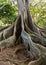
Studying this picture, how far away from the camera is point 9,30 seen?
737 cm

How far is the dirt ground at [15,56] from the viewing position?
17.7 ft

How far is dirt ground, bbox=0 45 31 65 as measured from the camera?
538cm

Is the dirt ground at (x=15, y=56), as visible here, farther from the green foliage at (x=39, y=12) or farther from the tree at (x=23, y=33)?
the green foliage at (x=39, y=12)

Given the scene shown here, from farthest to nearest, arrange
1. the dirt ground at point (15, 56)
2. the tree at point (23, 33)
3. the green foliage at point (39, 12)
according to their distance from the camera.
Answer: the green foliage at point (39, 12) < the tree at point (23, 33) < the dirt ground at point (15, 56)

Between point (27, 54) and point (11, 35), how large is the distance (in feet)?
4.77

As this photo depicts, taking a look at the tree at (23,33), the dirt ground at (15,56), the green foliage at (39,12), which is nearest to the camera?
the dirt ground at (15,56)

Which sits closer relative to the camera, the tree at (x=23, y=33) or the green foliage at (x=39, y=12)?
the tree at (x=23, y=33)

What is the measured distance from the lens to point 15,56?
5.96 m

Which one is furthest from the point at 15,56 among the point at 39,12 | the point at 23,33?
the point at 39,12

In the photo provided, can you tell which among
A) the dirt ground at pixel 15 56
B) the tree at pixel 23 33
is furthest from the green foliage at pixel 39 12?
the dirt ground at pixel 15 56

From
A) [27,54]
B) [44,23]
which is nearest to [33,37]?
[27,54]

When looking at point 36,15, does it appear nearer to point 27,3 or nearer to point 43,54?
point 27,3

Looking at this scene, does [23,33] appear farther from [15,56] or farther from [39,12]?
[39,12]

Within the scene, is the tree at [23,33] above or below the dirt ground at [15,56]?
above
